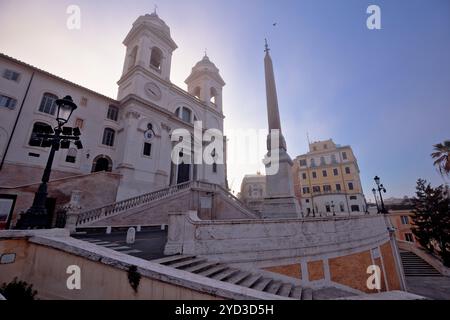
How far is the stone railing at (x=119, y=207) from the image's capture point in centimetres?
1102

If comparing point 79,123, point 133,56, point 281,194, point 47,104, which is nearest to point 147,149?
point 79,123

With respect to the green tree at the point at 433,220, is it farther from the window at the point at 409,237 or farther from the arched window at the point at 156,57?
the arched window at the point at 156,57

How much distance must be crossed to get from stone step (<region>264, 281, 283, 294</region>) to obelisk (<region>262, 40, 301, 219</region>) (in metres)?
3.63

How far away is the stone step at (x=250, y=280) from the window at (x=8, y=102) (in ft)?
65.4

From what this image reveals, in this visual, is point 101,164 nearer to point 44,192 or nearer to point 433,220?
point 44,192

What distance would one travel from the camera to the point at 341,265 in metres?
8.10

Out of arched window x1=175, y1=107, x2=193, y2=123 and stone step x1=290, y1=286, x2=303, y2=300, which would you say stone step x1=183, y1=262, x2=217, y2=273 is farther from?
arched window x1=175, y1=107, x2=193, y2=123

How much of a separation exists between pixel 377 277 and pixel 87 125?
23.8 meters

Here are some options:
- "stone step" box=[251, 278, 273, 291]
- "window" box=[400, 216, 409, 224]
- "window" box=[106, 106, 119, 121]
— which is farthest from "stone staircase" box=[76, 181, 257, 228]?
"window" box=[400, 216, 409, 224]

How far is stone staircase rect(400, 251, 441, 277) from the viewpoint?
18.0 meters

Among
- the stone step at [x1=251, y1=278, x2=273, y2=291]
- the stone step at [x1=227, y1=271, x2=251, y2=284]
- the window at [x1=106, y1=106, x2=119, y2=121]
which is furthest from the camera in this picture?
the window at [x1=106, y1=106, x2=119, y2=121]

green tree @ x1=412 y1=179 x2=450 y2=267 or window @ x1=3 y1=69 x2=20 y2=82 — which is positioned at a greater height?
window @ x1=3 y1=69 x2=20 y2=82

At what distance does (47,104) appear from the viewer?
15.9 meters
